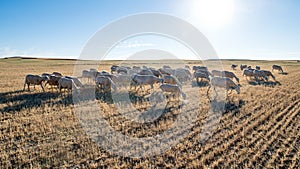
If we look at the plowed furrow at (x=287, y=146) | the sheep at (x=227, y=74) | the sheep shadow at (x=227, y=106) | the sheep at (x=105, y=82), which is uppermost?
the sheep at (x=227, y=74)

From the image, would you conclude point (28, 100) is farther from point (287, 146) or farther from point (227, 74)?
point (227, 74)

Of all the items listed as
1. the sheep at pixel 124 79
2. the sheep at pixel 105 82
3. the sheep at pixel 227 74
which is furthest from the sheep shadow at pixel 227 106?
the sheep at pixel 227 74

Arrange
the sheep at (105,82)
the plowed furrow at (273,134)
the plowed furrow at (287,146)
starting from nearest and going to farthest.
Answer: the plowed furrow at (287,146) → the plowed furrow at (273,134) → the sheep at (105,82)

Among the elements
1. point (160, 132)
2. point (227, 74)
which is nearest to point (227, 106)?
point (160, 132)

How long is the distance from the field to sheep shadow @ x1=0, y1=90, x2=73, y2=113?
5 centimetres

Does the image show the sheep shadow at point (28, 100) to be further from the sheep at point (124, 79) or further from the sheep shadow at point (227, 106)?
the sheep shadow at point (227, 106)

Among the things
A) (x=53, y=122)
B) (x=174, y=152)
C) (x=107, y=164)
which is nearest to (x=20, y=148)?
(x=53, y=122)

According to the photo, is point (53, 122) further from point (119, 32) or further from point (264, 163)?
point (264, 163)

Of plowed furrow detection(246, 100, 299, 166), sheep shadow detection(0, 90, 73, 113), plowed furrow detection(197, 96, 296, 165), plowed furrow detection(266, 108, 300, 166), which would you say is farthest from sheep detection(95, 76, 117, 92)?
plowed furrow detection(266, 108, 300, 166)

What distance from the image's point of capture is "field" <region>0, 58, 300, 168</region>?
644 centimetres

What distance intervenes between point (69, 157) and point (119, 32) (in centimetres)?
771

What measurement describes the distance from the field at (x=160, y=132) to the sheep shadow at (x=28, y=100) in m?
0.05

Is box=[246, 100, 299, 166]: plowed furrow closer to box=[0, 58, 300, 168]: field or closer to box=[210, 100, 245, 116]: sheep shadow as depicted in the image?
box=[0, 58, 300, 168]: field

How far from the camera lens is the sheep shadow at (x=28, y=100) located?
458 inches
